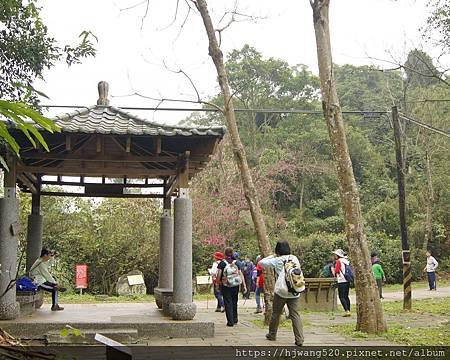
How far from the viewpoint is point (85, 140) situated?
9359mm

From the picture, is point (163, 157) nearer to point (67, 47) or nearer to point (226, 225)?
point (67, 47)

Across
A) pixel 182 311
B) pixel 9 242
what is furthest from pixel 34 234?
pixel 182 311

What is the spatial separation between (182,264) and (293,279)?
2.23 metres

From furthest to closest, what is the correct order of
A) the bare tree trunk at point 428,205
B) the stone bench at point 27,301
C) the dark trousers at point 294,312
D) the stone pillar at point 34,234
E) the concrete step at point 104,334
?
the bare tree trunk at point 428,205
the stone pillar at point 34,234
the stone bench at point 27,301
the concrete step at point 104,334
the dark trousers at point 294,312

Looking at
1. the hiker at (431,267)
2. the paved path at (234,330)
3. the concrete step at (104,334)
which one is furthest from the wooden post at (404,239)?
the concrete step at (104,334)

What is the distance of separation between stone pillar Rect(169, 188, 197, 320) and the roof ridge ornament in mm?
2963

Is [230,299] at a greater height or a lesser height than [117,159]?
lesser

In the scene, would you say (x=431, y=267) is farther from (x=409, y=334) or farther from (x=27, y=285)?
(x=27, y=285)

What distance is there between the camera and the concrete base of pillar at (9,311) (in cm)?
868

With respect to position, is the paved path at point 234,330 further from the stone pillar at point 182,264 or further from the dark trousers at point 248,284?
the dark trousers at point 248,284

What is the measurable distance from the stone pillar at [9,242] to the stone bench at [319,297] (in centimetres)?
787

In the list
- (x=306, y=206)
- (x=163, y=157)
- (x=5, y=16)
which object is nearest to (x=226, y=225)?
(x=306, y=206)

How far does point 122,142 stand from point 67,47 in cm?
196

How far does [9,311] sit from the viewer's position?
344 inches
